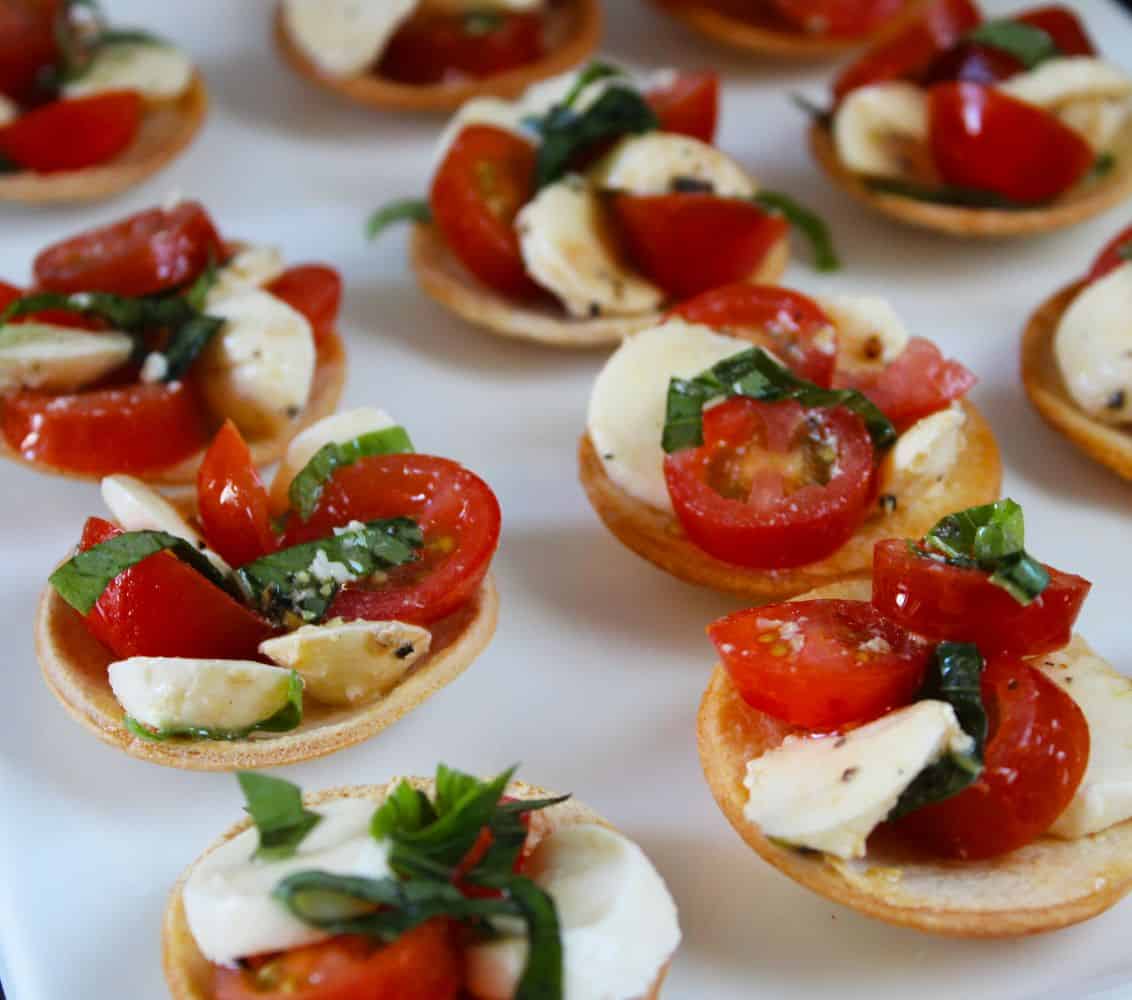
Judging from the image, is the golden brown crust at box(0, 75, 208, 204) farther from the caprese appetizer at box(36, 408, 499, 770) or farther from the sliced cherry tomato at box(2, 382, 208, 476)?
the caprese appetizer at box(36, 408, 499, 770)

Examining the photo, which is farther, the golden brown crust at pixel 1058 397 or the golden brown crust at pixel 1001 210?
the golden brown crust at pixel 1001 210

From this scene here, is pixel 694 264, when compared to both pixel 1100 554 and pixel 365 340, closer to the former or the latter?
pixel 365 340

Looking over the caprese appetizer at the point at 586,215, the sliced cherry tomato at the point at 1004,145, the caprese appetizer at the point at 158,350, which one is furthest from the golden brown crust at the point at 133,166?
the sliced cherry tomato at the point at 1004,145

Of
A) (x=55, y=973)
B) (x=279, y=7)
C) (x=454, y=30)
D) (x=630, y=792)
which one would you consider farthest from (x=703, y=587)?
(x=279, y=7)

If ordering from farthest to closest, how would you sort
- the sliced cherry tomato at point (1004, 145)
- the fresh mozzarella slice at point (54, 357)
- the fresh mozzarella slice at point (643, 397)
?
1. the sliced cherry tomato at point (1004, 145)
2. the fresh mozzarella slice at point (54, 357)
3. the fresh mozzarella slice at point (643, 397)

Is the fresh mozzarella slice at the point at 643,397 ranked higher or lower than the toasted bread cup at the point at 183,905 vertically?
higher

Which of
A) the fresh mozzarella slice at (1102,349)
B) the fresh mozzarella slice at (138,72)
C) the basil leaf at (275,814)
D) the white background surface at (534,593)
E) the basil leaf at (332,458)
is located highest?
A: the fresh mozzarella slice at (138,72)

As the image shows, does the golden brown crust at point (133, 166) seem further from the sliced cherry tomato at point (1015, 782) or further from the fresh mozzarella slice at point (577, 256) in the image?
the sliced cherry tomato at point (1015, 782)
